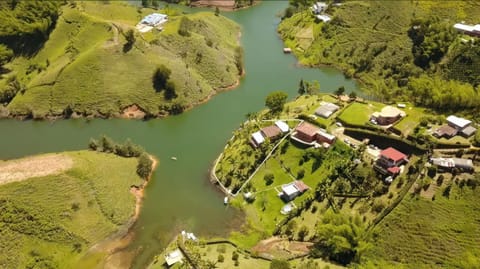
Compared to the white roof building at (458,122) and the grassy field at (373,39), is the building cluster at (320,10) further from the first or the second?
the white roof building at (458,122)

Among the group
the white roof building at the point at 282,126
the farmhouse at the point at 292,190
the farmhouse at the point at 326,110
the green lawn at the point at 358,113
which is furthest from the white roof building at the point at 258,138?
the green lawn at the point at 358,113

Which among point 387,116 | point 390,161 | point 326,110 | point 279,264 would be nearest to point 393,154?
point 390,161

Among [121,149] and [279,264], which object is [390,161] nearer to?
[279,264]

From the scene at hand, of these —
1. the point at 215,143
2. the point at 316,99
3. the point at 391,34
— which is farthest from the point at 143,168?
the point at 391,34

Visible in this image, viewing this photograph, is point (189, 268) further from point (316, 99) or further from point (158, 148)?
point (316, 99)

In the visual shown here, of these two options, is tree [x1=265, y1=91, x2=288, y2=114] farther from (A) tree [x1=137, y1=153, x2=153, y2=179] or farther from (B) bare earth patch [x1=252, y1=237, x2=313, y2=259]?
(B) bare earth patch [x1=252, y1=237, x2=313, y2=259]

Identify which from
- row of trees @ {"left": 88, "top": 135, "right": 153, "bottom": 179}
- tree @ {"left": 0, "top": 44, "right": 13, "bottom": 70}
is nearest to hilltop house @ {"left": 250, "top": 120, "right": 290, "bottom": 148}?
row of trees @ {"left": 88, "top": 135, "right": 153, "bottom": 179}
